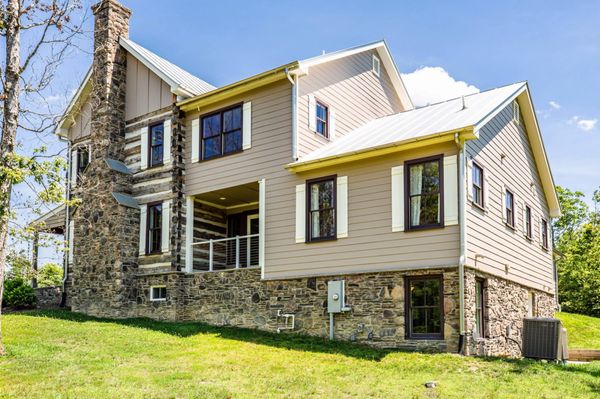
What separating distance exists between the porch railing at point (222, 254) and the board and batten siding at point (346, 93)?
12.6ft

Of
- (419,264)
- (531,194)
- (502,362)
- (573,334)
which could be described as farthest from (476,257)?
(573,334)

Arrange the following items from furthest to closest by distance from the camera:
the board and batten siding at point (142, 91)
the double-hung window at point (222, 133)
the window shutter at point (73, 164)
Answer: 1. the window shutter at point (73, 164)
2. the board and batten siding at point (142, 91)
3. the double-hung window at point (222, 133)

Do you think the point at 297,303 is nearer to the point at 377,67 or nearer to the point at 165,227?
the point at 165,227

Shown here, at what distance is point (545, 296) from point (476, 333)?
824cm

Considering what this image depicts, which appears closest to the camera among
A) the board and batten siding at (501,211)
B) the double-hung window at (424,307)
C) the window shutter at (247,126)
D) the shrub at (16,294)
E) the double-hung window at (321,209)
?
the double-hung window at (424,307)

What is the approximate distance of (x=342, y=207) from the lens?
16250mm

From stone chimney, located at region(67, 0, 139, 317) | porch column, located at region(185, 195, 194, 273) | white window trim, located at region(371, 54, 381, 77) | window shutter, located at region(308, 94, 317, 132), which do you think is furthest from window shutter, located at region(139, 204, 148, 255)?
white window trim, located at region(371, 54, 381, 77)

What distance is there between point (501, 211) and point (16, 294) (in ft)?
54.5

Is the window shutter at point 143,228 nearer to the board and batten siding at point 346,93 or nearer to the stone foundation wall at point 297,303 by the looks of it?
the stone foundation wall at point 297,303

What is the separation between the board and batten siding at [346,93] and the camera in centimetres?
1802

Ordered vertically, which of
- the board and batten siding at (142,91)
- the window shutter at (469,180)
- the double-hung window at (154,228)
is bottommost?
the double-hung window at (154,228)

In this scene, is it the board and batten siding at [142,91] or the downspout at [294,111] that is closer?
the downspout at [294,111]

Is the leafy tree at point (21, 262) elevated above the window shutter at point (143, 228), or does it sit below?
below

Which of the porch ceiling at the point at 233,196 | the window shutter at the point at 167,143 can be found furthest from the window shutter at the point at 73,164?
the porch ceiling at the point at 233,196
